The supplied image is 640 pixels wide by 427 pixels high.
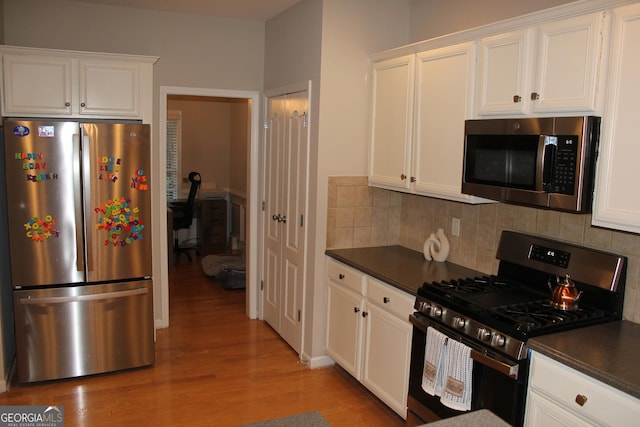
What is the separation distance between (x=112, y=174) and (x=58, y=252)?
2.06 ft

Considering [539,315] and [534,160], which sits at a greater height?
[534,160]

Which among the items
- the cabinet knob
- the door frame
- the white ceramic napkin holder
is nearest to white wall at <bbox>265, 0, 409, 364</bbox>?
the white ceramic napkin holder

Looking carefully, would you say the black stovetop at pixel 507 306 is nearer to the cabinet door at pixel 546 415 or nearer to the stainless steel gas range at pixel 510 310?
the stainless steel gas range at pixel 510 310

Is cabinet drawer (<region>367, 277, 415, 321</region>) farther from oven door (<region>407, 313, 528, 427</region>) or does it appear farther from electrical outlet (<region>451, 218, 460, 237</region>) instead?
electrical outlet (<region>451, 218, 460, 237</region>)

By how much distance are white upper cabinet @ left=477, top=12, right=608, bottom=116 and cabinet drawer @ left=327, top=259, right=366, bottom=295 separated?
1.31 meters

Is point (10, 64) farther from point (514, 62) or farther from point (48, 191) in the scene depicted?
point (514, 62)

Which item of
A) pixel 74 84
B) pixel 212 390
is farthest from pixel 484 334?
pixel 74 84

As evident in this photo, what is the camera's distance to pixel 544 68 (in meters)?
2.41

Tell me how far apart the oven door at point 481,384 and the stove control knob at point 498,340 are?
48 mm

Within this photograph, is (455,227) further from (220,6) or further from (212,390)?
(220,6)

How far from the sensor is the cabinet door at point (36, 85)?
11.5 feet

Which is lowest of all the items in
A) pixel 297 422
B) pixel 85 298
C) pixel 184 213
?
pixel 85 298

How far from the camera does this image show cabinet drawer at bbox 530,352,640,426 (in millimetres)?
1800

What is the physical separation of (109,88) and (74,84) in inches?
8.9
